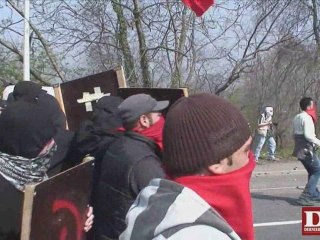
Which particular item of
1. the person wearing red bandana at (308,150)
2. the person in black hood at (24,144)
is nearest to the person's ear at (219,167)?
the person in black hood at (24,144)

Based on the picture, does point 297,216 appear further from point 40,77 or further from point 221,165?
point 221,165

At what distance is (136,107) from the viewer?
3.27 m

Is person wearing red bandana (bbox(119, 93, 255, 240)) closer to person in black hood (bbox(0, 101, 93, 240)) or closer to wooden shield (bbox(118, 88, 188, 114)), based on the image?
person in black hood (bbox(0, 101, 93, 240))

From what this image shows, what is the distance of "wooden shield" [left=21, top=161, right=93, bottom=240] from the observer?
96.6 inches

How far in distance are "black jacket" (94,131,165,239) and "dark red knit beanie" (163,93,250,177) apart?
1.12 metres

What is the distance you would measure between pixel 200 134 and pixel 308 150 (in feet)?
23.7

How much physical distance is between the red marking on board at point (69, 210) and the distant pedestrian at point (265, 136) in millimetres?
10767

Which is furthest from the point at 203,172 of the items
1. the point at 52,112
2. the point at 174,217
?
the point at 52,112

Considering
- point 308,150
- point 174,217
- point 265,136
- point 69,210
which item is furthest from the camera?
point 265,136

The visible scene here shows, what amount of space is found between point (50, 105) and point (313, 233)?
4290 mm

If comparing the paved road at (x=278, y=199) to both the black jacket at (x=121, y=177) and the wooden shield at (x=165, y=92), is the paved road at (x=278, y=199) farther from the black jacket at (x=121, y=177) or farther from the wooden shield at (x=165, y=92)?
the black jacket at (x=121, y=177)

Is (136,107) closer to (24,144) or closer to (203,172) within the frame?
(24,144)

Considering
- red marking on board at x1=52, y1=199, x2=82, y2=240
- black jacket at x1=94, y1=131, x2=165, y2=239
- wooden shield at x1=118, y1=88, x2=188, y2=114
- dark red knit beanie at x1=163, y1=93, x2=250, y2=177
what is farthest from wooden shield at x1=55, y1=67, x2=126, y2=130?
dark red knit beanie at x1=163, y1=93, x2=250, y2=177

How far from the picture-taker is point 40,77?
37.8 feet
